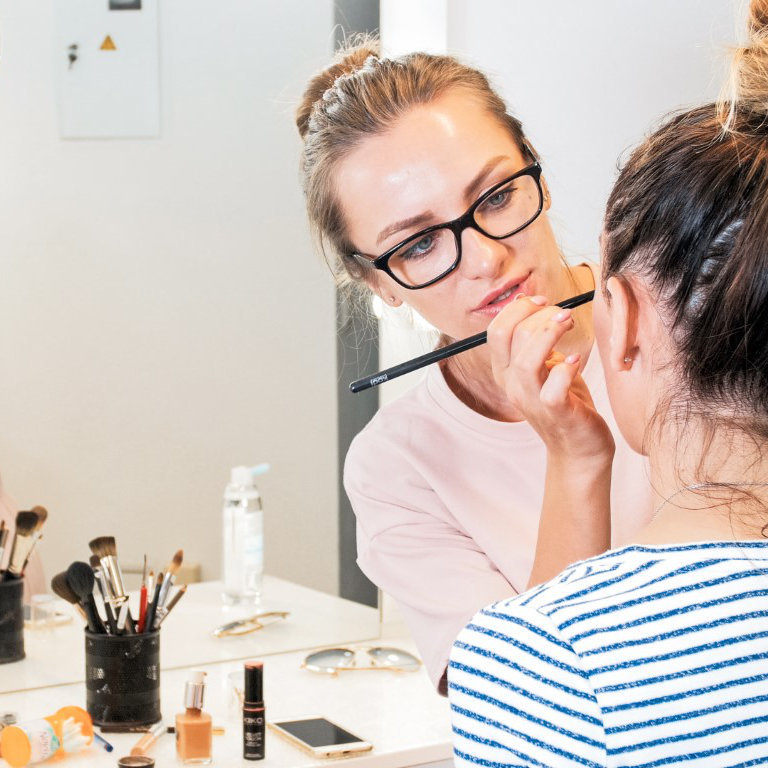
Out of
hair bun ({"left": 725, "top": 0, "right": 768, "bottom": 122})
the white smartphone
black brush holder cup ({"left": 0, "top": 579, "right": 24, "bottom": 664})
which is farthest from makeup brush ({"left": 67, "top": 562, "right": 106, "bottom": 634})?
hair bun ({"left": 725, "top": 0, "right": 768, "bottom": 122})

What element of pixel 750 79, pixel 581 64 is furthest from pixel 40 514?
pixel 750 79

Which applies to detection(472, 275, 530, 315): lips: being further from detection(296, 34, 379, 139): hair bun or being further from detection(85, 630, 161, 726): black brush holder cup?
detection(85, 630, 161, 726): black brush holder cup

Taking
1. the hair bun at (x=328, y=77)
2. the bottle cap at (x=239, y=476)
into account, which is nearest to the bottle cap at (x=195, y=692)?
the bottle cap at (x=239, y=476)

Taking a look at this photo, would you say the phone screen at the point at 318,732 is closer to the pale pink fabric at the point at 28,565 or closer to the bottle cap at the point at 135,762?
the bottle cap at the point at 135,762

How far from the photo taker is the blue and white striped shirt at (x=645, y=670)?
1.70 feet

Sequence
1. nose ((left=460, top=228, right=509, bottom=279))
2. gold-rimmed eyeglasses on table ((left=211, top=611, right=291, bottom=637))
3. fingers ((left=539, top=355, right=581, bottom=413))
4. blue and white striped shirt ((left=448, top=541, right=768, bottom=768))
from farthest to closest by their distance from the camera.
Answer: gold-rimmed eyeglasses on table ((left=211, top=611, right=291, bottom=637)), nose ((left=460, top=228, right=509, bottom=279)), fingers ((left=539, top=355, right=581, bottom=413)), blue and white striped shirt ((left=448, top=541, right=768, bottom=768))

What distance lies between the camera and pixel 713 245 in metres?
0.56

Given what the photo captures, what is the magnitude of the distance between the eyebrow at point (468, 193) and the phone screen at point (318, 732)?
1.77 ft

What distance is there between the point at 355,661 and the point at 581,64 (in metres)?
0.85

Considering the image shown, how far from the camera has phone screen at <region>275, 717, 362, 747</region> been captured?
1.09 m

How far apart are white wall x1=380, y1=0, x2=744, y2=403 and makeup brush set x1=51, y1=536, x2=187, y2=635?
0.49 m

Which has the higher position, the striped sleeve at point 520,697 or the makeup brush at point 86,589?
the striped sleeve at point 520,697

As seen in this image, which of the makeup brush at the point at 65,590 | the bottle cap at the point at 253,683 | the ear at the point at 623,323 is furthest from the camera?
the makeup brush at the point at 65,590

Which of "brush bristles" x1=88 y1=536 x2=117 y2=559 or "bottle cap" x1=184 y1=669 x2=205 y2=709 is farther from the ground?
"brush bristles" x1=88 y1=536 x2=117 y2=559
